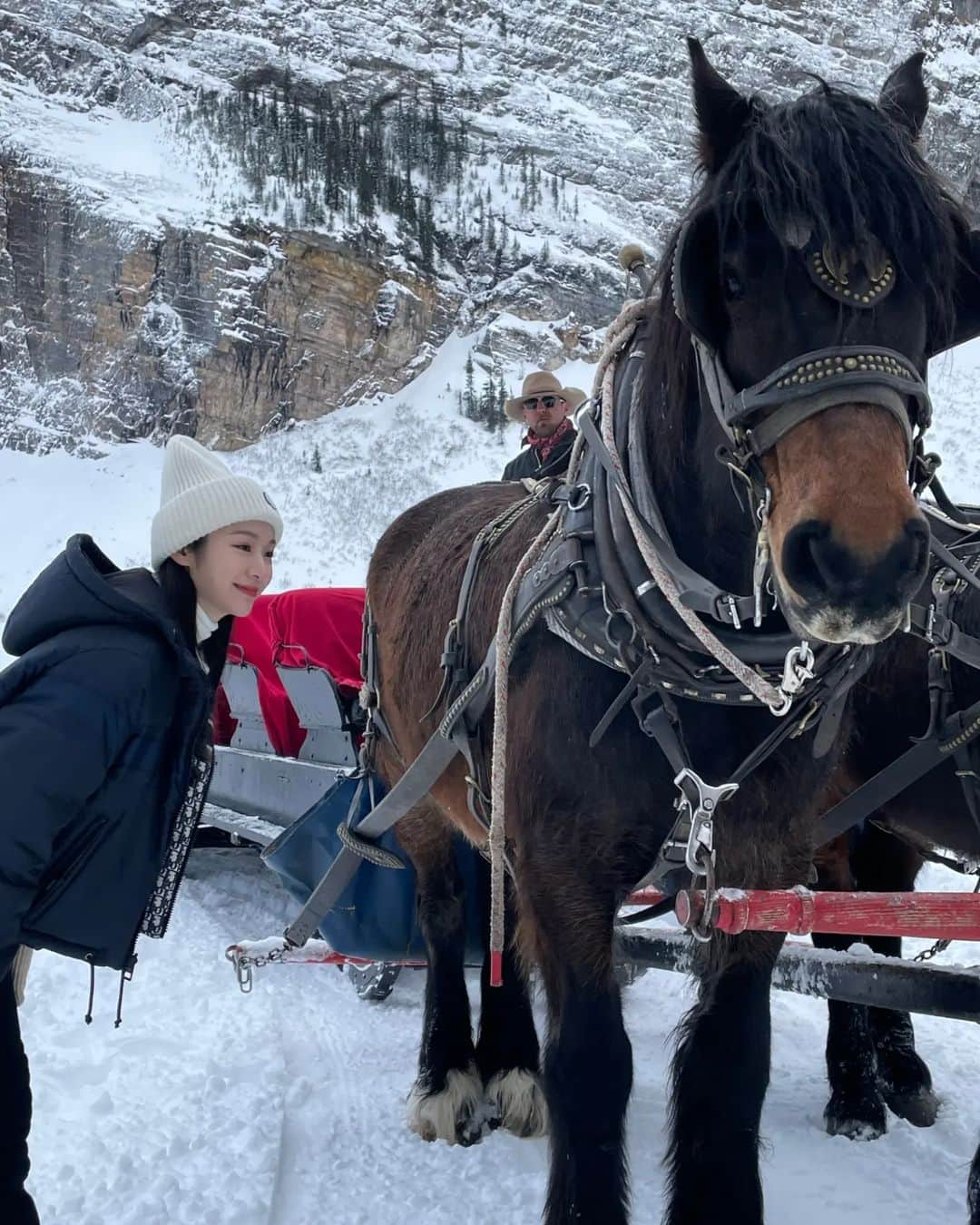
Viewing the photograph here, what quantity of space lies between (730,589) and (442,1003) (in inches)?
77.9

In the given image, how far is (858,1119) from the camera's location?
283 centimetres

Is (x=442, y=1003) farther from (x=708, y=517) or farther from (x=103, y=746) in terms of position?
(x=708, y=517)

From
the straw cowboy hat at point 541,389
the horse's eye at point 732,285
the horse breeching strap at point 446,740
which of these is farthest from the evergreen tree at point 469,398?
the horse's eye at point 732,285

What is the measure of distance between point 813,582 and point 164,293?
33530 millimetres

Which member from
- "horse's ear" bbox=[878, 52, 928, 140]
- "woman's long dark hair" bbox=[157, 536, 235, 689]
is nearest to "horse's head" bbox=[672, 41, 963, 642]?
"horse's ear" bbox=[878, 52, 928, 140]

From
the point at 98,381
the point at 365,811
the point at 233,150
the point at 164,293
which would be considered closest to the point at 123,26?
the point at 233,150

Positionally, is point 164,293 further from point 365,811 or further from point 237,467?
point 365,811

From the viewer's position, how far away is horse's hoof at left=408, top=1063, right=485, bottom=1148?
113 inches

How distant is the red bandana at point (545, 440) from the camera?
154 inches

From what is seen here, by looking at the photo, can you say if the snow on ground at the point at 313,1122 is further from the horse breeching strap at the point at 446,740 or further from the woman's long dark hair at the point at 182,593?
the woman's long dark hair at the point at 182,593

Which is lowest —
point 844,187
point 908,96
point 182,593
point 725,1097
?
point 725,1097

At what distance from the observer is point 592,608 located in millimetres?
1744

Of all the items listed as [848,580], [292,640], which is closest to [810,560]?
[848,580]

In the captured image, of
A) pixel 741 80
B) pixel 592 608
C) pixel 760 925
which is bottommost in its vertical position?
pixel 760 925
